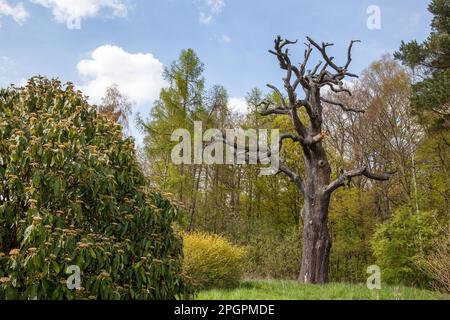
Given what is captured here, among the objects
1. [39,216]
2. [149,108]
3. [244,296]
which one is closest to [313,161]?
[244,296]

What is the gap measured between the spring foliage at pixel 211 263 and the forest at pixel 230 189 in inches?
1.4

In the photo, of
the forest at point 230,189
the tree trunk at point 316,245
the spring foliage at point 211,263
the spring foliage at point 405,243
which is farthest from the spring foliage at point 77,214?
the spring foliage at point 405,243

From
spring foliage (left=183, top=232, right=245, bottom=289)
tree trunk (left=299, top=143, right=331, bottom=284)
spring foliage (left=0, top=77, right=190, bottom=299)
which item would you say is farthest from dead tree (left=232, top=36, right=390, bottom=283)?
spring foliage (left=0, top=77, right=190, bottom=299)

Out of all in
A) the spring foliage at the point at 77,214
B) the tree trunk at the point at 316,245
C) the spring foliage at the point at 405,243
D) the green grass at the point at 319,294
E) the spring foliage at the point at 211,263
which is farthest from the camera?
the spring foliage at the point at 405,243

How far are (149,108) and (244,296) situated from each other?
14.2 meters

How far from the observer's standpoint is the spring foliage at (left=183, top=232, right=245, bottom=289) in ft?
33.9

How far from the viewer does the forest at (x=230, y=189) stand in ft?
14.7

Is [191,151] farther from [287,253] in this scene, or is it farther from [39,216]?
[39,216]

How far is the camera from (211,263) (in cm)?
1062

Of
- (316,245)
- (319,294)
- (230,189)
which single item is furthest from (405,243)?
(230,189)

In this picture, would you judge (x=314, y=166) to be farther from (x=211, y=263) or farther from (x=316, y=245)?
(x=211, y=263)

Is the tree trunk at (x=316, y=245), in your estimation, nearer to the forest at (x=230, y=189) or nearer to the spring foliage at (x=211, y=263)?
the forest at (x=230, y=189)

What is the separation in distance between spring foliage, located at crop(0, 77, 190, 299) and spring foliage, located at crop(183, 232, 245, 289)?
4952mm

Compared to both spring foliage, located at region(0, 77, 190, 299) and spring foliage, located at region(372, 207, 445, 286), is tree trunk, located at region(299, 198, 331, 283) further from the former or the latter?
spring foliage, located at region(0, 77, 190, 299)
